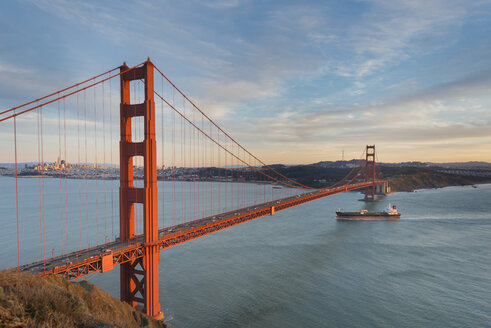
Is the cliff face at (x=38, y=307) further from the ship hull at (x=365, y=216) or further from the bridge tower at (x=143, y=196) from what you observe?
the ship hull at (x=365, y=216)

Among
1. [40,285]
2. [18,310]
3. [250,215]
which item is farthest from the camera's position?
[250,215]

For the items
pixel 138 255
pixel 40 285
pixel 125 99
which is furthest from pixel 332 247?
pixel 40 285

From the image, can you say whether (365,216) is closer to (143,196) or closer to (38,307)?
(143,196)

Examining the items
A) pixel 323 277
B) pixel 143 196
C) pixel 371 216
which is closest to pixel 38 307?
pixel 143 196

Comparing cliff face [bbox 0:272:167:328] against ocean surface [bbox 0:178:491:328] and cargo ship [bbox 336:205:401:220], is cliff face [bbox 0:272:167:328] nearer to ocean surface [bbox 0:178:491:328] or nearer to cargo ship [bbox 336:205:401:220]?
ocean surface [bbox 0:178:491:328]

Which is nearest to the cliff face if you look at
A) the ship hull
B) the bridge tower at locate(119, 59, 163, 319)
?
the bridge tower at locate(119, 59, 163, 319)

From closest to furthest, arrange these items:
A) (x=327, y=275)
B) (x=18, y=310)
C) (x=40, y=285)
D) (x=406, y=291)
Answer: (x=18, y=310) < (x=40, y=285) < (x=406, y=291) < (x=327, y=275)

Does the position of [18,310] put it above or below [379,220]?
above

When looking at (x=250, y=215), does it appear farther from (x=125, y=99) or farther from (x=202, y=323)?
(x=125, y=99)
